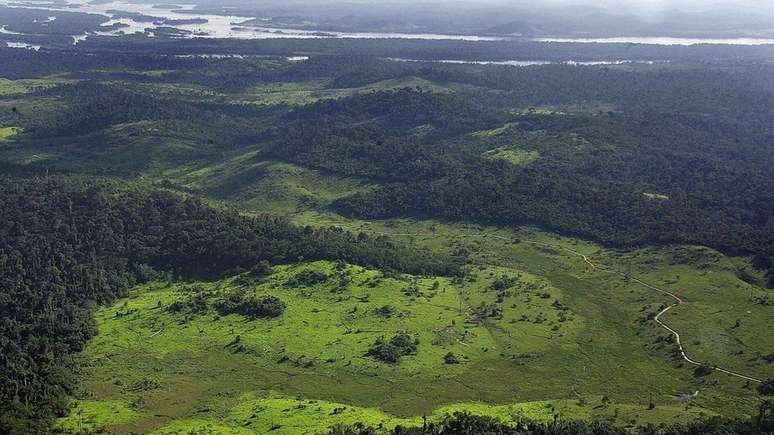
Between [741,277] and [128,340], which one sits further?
[741,277]

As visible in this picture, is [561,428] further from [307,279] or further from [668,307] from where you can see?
[307,279]

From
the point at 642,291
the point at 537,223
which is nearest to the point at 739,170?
the point at 537,223

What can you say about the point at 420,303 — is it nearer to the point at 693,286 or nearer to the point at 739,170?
the point at 693,286

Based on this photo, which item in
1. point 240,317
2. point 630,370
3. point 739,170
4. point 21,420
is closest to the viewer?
point 21,420

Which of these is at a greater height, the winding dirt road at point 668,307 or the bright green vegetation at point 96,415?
the winding dirt road at point 668,307

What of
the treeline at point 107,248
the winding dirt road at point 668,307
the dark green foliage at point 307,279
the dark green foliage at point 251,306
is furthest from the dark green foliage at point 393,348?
the winding dirt road at point 668,307

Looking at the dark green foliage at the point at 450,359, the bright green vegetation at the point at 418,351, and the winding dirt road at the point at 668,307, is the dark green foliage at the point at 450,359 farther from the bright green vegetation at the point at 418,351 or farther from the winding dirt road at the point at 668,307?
the winding dirt road at the point at 668,307

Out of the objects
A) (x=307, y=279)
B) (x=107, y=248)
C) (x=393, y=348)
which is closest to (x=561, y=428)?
(x=393, y=348)
